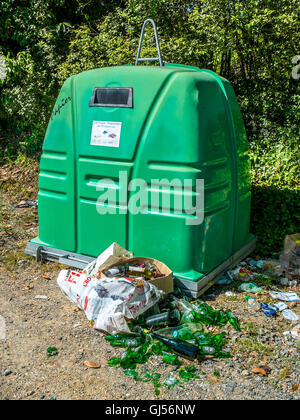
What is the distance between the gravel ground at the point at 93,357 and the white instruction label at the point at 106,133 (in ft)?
4.03

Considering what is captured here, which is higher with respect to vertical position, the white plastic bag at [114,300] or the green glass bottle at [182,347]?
the white plastic bag at [114,300]

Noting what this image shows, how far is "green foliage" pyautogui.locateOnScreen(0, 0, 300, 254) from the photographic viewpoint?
16.3ft

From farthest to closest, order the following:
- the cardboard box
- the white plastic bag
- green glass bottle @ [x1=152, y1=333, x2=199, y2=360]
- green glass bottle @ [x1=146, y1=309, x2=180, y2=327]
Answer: the cardboard box → green glass bottle @ [x1=146, y1=309, x2=180, y2=327] → the white plastic bag → green glass bottle @ [x1=152, y1=333, x2=199, y2=360]

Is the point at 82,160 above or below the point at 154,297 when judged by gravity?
above

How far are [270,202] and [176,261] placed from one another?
179cm

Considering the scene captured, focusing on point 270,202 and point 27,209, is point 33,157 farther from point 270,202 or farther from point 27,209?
point 270,202

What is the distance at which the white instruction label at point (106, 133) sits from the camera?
3207mm

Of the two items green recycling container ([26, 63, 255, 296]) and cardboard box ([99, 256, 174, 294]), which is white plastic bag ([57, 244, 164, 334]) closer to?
cardboard box ([99, 256, 174, 294])

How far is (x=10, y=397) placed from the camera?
2197 millimetres

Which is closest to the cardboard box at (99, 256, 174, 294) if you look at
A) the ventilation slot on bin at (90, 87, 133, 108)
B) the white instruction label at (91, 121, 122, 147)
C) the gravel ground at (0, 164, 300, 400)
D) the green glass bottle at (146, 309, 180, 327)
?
the green glass bottle at (146, 309, 180, 327)

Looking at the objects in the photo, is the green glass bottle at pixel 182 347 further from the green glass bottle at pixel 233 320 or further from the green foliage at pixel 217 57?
the green foliage at pixel 217 57

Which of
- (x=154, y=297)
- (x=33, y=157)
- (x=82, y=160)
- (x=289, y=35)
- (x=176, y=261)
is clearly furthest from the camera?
(x=33, y=157)

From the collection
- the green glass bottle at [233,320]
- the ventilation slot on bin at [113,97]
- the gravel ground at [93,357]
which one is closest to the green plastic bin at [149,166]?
the ventilation slot on bin at [113,97]

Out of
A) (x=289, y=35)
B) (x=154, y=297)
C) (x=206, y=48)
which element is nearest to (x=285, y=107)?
(x=289, y=35)
